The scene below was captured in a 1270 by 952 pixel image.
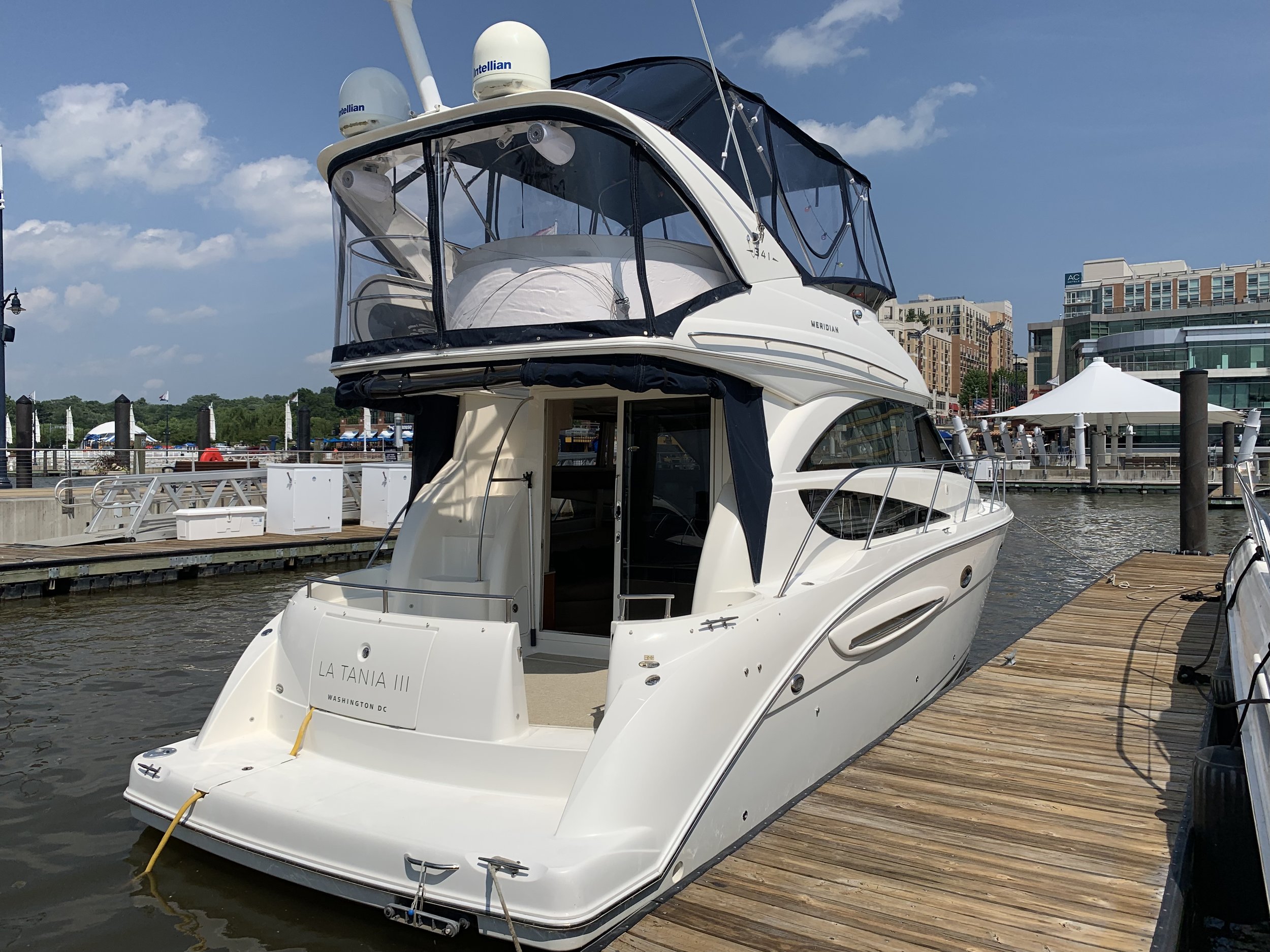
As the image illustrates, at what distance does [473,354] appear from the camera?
4562 mm

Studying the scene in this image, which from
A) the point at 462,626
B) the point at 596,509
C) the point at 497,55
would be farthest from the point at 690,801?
the point at 497,55

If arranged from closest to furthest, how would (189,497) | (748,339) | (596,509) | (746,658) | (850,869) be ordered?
(850,869) < (746,658) < (748,339) < (596,509) < (189,497)

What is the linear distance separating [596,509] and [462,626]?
92.8 inches

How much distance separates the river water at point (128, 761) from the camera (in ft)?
12.9

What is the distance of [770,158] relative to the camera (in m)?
5.98

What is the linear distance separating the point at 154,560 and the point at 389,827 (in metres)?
11.9

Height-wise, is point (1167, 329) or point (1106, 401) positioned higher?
point (1167, 329)

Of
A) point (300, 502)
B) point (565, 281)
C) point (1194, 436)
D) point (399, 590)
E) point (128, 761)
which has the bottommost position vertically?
point (128, 761)

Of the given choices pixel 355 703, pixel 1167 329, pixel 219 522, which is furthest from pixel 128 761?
pixel 1167 329

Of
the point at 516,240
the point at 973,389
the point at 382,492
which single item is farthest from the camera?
the point at 973,389

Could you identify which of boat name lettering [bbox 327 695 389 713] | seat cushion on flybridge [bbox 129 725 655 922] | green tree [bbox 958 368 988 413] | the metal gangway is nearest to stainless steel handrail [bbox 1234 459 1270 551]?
seat cushion on flybridge [bbox 129 725 655 922]

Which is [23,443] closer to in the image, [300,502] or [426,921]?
[300,502]

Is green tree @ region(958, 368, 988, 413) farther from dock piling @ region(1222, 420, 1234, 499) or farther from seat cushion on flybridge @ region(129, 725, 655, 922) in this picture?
seat cushion on flybridge @ region(129, 725, 655, 922)

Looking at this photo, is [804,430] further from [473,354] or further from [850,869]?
[850,869]
